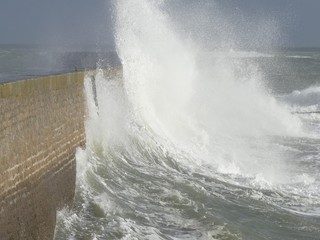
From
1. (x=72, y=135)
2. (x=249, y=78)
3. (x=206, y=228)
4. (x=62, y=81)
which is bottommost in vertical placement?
(x=206, y=228)

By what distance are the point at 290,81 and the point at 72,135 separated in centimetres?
3660

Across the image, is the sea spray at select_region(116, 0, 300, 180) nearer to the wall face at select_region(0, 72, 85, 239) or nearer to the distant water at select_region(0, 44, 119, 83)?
the distant water at select_region(0, 44, 119, 83)

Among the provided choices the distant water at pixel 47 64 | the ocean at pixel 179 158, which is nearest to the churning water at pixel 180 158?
the ocean at pixel 179 158

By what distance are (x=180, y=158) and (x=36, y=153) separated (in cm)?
583

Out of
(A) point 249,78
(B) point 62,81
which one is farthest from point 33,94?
(A) point 249,78

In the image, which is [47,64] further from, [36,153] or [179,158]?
[36,153]

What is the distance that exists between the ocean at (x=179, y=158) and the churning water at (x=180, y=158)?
2 centimetres

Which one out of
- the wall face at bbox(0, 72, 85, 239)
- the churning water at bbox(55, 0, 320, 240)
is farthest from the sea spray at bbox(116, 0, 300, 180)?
the wall face at bbox(0, 72, 85, 239)

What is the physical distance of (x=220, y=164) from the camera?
1268 cm

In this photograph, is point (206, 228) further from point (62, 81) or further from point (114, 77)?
point (114, 77)

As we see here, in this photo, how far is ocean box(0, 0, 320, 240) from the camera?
822cm

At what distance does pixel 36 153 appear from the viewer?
7102 mm

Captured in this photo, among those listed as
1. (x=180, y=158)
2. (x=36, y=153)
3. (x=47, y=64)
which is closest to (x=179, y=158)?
(x=180, y=158)

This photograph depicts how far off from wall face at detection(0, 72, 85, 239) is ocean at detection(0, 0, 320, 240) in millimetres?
342
